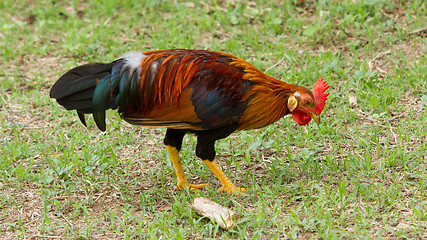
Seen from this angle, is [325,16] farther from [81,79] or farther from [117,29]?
[81,79]

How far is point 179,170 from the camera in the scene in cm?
485

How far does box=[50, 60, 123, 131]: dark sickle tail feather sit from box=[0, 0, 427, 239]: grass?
3.05ft

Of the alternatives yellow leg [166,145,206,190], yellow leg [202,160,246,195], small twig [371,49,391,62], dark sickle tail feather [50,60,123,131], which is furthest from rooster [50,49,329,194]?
small twig [371,49,391,62]

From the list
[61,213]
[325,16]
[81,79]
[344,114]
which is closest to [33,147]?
[61,213]

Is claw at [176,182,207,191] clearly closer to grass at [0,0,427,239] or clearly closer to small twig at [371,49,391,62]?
grass at [0,0,427,239]

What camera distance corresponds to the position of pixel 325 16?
7.45m

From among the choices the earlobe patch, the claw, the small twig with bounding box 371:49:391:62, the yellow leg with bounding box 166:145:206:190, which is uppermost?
the earlobe patch

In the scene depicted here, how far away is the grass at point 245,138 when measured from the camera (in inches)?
166

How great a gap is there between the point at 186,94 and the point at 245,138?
137 cm

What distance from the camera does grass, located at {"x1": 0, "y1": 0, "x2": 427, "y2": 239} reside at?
13.8ft

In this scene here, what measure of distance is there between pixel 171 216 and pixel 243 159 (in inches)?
47.8

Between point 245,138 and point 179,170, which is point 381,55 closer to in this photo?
point 245,138

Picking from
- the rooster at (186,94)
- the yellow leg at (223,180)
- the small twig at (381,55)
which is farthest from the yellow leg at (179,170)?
the small twig at (381,55)

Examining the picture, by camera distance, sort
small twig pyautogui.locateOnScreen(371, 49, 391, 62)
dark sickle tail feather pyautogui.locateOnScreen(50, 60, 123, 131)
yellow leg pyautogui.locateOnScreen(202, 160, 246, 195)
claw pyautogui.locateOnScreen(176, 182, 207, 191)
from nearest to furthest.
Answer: dark sickle tail feather pyautogui.locateOnScreen(50, 60, 123, 131)
yellow leg pyautogui.locateOnScreen(202, 160, 246, 195)
claw pyautogui.locateOnScreen(176, 182, 207, 191)
small twig pyautogui.locateOnScreen(371, 49, 391, 62)
